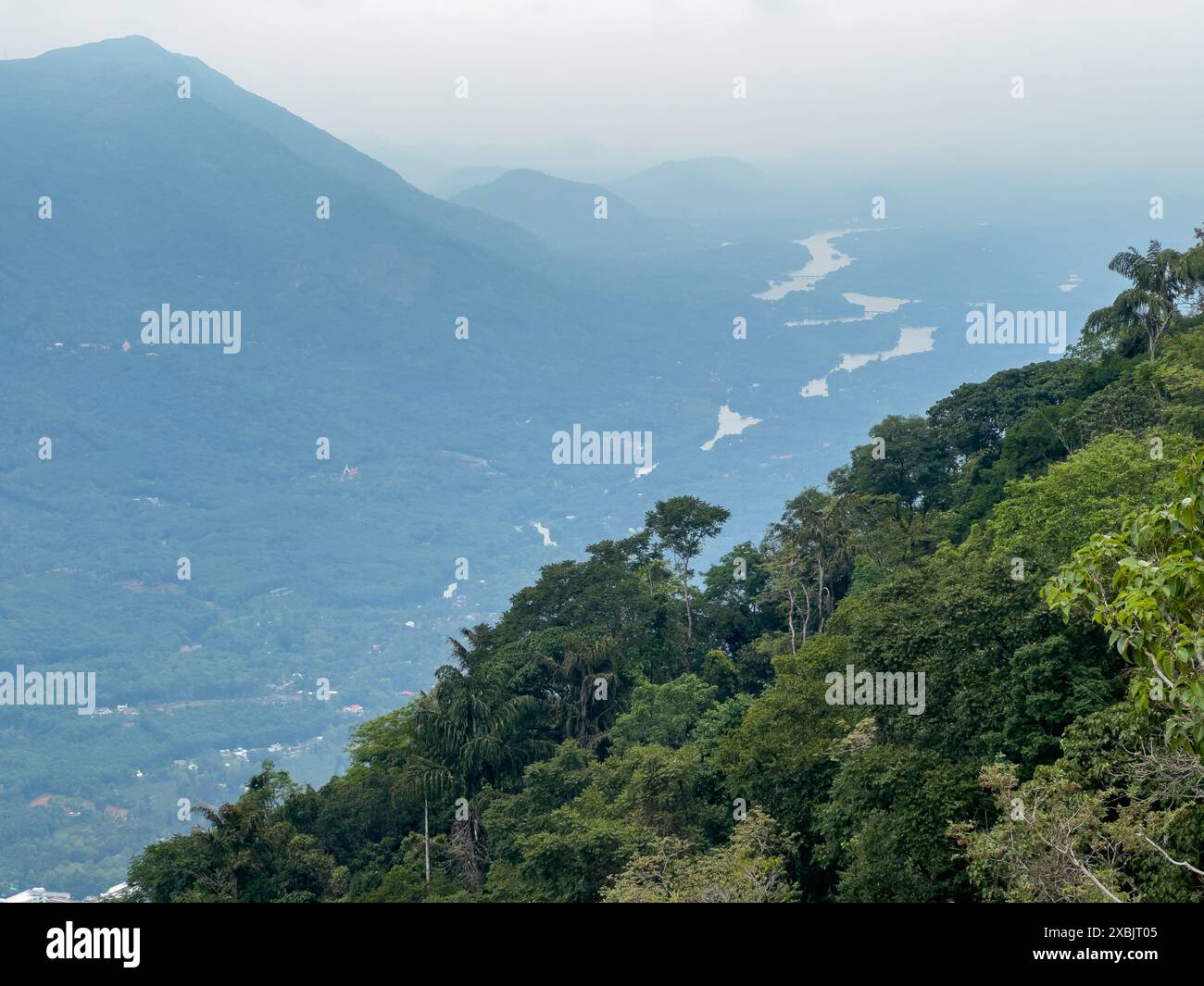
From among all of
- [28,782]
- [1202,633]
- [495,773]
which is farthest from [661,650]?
[28,782]

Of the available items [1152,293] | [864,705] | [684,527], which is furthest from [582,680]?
[1152,293]

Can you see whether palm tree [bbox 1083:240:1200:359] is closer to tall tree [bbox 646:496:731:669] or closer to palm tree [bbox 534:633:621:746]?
tall tree [bbox 646:496:731:669]

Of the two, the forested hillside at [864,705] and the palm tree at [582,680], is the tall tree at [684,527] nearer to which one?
the forested hillside at [864,705]

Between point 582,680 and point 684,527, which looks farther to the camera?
point 684,527

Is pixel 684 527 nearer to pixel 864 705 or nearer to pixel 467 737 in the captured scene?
pixel 467 737

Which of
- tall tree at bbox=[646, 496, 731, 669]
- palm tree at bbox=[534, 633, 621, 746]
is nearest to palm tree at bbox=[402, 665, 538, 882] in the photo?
palm tree at bbox=[534, 633, 621, 746]

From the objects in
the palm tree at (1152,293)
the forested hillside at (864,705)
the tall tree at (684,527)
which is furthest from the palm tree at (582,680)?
the palm tree at (1152,293)
